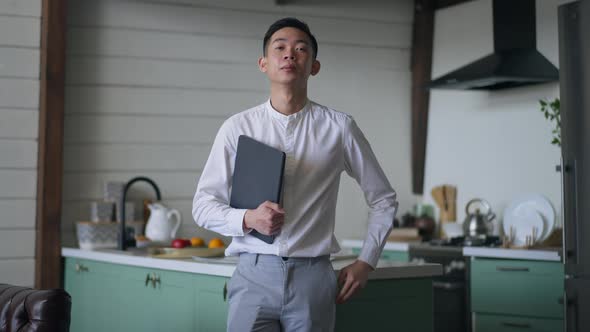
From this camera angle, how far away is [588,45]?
3.39 m

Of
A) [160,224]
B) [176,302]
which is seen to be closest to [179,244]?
[160,224]

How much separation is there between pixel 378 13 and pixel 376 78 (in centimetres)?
42

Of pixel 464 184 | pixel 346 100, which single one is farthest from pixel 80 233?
pixel 464 184

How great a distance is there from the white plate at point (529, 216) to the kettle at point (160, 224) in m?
1.82

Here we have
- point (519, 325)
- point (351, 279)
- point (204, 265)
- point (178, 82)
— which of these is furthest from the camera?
point (178, 82)

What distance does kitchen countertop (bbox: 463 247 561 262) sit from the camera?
4.11 meters

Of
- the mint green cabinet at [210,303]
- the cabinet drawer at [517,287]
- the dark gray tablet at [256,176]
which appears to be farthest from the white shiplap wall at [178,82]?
the dark gray tablet at [256,176]

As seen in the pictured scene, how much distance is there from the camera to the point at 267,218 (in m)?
2.08

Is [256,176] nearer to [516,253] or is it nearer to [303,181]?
[303,181]

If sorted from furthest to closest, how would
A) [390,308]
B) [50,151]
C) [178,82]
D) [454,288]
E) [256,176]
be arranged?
[178,82] → [454,288] → [50,151] → [390,308] → [256,176]

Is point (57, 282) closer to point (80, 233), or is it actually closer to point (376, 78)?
point (80, 233)

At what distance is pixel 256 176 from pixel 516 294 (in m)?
2.46

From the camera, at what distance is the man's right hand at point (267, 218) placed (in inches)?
81.7

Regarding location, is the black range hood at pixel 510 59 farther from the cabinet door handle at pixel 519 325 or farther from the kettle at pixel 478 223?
the cabinet door handle at pixel 519 325
